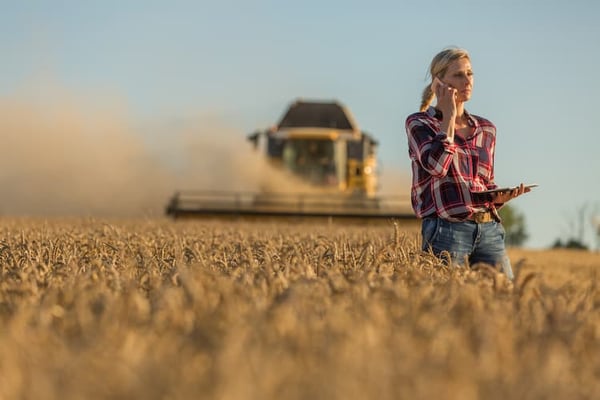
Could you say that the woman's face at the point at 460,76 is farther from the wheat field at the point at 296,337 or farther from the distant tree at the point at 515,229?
the distant tree at the point at 515,229

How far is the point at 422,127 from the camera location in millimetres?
6102

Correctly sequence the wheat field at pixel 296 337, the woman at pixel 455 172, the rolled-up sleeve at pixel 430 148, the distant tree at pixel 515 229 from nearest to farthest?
the wheat field at pixel 296 337, the rolled-up sleeve at pixel 430 148, the woman at pixel 455 172, the distant tree at pixel 515 229

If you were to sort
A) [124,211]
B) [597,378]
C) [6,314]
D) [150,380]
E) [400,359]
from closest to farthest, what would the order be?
[150,380] → [400,359] → [597,378] → [6,314] → [124,211]

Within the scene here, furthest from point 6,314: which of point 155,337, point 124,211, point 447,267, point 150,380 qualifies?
point 124,211

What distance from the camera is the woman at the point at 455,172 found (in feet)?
19.8

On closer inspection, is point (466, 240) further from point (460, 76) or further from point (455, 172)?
point (460, 76)

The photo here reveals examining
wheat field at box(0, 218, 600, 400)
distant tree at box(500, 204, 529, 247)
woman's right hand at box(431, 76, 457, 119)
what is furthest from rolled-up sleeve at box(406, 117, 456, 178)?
distant tree at box(500, 204, 529, 247)

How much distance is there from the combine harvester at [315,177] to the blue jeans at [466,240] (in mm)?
18531

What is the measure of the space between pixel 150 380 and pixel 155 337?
814 mm

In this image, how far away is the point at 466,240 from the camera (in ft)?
20.2

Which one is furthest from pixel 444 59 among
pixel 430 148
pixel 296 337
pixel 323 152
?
pixel 323 152

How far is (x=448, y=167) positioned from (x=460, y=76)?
0.54 meters

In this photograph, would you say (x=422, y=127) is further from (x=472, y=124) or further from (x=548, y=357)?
(x=548, y=357)

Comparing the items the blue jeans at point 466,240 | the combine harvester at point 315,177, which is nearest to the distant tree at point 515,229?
the combine harvester at point 315,177
